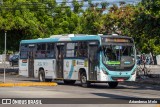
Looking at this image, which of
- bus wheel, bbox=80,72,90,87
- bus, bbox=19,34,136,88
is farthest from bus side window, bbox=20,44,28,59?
bus wheel, bbox=80,72,90,87

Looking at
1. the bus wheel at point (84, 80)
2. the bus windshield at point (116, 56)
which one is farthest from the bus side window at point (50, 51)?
the bus windshield at point (116, 56)

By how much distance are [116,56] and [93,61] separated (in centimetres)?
128

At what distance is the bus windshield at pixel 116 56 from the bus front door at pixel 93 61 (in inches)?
21.1

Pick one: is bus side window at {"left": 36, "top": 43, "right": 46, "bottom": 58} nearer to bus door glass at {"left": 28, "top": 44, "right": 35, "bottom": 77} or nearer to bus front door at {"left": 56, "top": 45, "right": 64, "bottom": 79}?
bus door glass at {"left": 28, "top": 44, "right": 35, "bottom": 77}

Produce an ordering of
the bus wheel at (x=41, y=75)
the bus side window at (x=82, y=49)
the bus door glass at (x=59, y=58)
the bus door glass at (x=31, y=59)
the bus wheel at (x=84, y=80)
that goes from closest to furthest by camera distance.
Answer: the bus wheel at (x=84, y=80) < the bus side window at (x=82, y=49) < the bus door glass at (x=59, y=58) < the bus wheel at (x=41, y=75) < the bus door glass at (x=31, y=59)

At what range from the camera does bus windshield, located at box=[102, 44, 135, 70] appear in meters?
25.0

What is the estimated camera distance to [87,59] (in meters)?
25.7

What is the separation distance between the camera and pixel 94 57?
25328 millimetres

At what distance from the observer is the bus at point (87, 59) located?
984 inches

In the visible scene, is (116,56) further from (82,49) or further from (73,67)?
(73,67)

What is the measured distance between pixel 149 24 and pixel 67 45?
16.1 ft

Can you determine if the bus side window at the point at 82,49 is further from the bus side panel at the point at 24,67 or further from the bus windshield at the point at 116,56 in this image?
the bus side panel at the point at 24,67

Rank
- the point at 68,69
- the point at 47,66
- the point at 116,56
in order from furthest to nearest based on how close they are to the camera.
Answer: the point at 47,66 < the point at 68,69 < the point at 116,56

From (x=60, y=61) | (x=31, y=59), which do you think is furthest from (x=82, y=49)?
(x=31, y=59)
